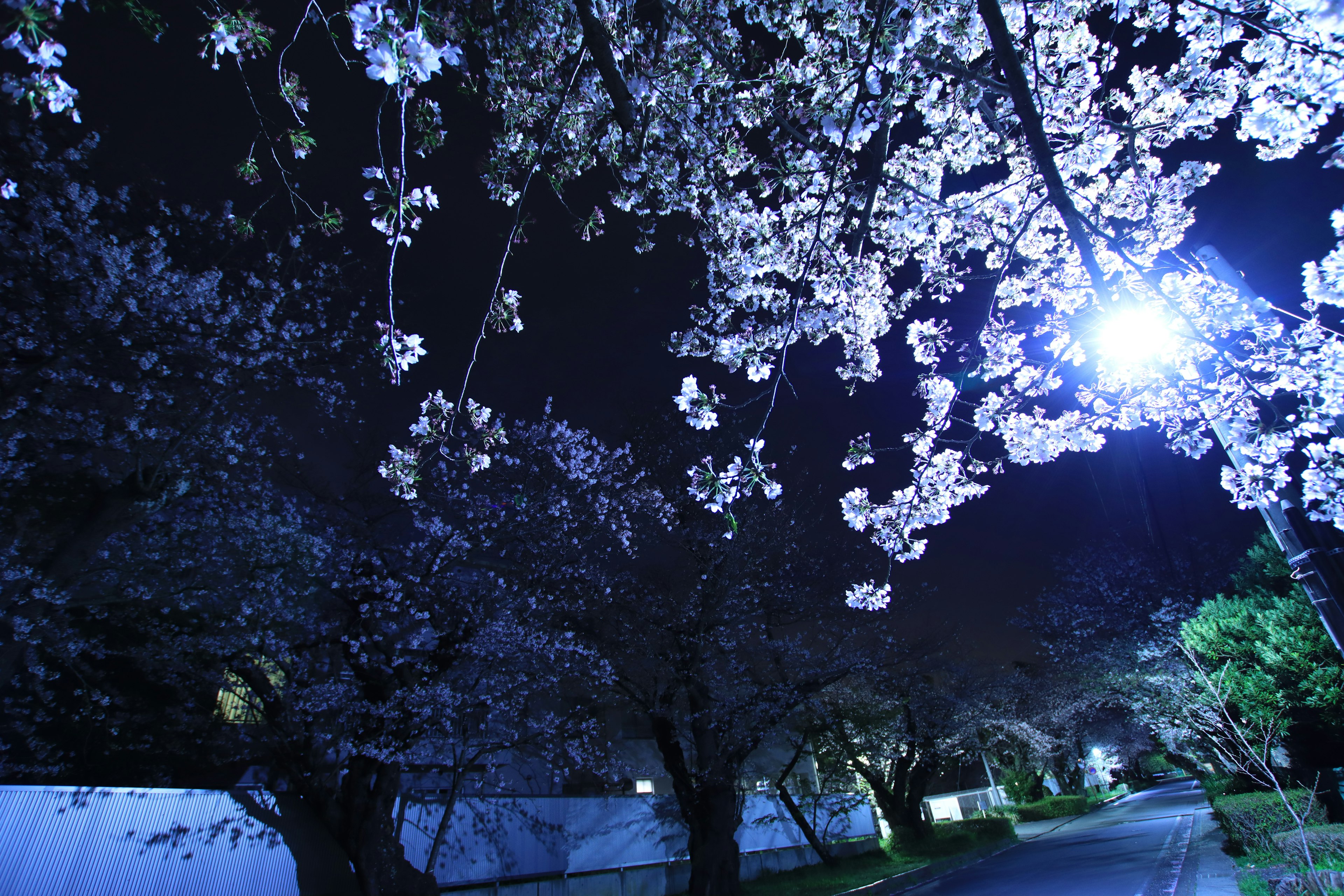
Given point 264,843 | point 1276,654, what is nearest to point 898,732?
point 1276,654

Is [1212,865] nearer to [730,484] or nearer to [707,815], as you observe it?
[707,815]

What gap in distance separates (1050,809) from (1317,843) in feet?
121

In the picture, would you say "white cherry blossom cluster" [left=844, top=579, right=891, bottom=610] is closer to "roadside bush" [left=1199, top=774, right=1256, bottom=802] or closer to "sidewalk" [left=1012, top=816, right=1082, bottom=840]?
"roadside bush" [left=1199, top=774, right=1256, bottom=802]

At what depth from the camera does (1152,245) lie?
636 cm

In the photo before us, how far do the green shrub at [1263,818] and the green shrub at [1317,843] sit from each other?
1.09 metres

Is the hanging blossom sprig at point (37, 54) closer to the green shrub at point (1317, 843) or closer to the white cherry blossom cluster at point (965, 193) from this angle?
the white cherry blossom cluster at point (965, 193)

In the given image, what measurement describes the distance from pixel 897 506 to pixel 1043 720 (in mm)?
36861

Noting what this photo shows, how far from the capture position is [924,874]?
1847 centimetres

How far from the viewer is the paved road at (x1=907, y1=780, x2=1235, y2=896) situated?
11961 mm

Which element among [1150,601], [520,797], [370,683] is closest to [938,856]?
[1150,601]

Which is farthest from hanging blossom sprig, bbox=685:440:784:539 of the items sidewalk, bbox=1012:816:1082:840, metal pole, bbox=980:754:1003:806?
metal pole, bbox=980:754:1003:806

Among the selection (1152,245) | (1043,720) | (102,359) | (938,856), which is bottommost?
(938,856)

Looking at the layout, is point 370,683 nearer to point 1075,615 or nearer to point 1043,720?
point 1075,615

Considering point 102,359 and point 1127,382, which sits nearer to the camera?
point 1127,382
